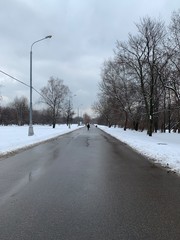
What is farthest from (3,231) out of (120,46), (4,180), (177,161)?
(120,46)

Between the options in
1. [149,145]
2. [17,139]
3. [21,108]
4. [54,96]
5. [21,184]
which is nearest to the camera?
[21,184]

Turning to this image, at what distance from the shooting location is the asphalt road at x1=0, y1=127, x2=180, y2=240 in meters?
5.30

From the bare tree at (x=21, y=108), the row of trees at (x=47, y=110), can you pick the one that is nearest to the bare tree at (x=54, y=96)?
the row of trees at (x=47, y=110)

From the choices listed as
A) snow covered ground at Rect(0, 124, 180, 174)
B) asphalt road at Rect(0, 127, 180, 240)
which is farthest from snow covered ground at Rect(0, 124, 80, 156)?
asphalt road at Rect(0, 127, 180, 240)

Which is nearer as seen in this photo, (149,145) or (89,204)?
(89,204)

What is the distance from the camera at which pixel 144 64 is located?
1737 inches

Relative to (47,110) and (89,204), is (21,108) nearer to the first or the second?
(47,110)

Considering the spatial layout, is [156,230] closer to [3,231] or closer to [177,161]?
[3,231]

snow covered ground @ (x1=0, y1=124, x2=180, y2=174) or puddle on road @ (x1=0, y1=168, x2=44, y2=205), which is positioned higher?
snow covered ground @ (x1=0, y1=124, x2=180, y2=174)

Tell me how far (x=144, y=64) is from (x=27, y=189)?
37.6 meters

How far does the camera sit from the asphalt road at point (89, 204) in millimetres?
5301

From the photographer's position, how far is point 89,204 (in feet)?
Result: 23.3

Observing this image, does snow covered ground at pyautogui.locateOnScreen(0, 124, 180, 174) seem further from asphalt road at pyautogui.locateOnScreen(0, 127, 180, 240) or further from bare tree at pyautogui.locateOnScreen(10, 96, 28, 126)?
bare tree at pyautogui.locateOnScreen(10, 96, 28, 126)

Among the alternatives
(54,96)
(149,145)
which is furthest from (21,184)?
(54,96)
